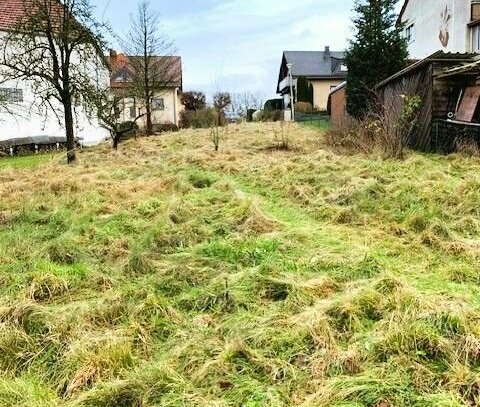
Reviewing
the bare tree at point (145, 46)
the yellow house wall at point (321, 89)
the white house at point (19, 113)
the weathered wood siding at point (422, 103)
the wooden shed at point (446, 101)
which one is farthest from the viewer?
the yellow house wall at point (321, 89)

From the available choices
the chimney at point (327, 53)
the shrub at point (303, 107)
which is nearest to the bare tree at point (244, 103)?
the shrub at point (303, 107)

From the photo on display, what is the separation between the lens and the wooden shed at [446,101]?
10.9 m

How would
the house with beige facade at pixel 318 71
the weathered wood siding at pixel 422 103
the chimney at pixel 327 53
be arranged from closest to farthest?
the weathered wood siding at pixel 422 103, the house with beige facade at pixel 318 71, the chimney at pixel 327 53

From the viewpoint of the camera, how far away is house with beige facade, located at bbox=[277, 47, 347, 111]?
44.7 metres

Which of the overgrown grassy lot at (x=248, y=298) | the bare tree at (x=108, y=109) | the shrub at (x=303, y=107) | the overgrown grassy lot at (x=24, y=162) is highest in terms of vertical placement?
the shrub at (x=303, y=107)

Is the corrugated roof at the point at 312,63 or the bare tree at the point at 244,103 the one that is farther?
the corrugated roof at the point at 312,63

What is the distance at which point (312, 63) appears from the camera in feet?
153

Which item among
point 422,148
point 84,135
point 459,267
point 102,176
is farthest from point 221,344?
point 84,135

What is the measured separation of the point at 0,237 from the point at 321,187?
16.2 feet

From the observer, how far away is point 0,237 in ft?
19.6

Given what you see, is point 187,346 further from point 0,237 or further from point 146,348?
point 0,237

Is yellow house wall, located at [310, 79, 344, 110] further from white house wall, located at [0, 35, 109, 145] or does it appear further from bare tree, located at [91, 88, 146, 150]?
bare tree, located at [91, 88, 146, 150]

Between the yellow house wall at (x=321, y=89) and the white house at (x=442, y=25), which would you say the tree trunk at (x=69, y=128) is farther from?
the yellow house wall at (x=321, y=89)

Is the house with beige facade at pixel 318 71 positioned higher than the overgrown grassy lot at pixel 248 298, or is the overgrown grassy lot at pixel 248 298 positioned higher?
the house with beige facade at pixel 318 71
